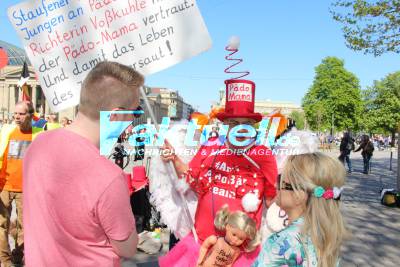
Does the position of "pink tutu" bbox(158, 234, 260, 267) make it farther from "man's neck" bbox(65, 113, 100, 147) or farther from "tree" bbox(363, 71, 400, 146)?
"tree" bbox(363, 71, 400, 146)

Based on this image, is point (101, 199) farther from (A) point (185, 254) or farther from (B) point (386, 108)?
(B) point (386, 108)

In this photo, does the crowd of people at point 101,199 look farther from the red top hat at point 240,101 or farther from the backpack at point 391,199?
the backpack at point 391,199

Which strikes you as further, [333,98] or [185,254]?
[333,98]

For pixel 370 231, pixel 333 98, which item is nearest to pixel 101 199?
pixel 370 231

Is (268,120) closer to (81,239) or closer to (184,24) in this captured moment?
(184,24)

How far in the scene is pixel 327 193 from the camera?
1.93 m

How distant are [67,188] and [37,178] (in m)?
0.17

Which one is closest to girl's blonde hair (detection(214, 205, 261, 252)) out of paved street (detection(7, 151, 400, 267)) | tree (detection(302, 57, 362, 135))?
paved street (detection(7, 151, 400, 267))

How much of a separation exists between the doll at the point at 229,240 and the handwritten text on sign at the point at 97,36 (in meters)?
1.18

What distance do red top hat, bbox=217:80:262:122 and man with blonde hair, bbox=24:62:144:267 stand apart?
1.43 meters

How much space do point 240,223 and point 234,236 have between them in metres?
0.10

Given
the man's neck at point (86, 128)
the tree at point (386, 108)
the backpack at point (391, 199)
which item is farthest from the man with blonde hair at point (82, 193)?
the tree at point (386, 108)

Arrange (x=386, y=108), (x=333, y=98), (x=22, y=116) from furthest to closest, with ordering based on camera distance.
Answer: (x=386, y=108)
(x=333, y=98)
(x=22, y=116)

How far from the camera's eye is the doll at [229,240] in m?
2.95
